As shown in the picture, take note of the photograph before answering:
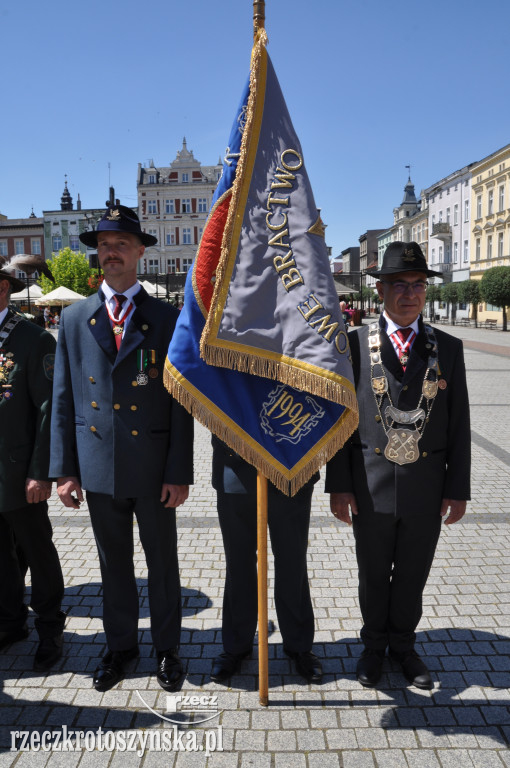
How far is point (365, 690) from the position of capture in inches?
116

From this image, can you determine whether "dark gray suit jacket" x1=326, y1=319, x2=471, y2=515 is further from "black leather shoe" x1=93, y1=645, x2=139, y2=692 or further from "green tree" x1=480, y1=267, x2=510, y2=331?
"green tree" x1=480, y1=267, x2=510, y2=331

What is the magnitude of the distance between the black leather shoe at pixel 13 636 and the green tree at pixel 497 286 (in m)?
34.9

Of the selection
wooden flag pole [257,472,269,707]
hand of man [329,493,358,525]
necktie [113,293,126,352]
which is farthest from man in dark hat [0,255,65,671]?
hand of man [329,493,358,525]

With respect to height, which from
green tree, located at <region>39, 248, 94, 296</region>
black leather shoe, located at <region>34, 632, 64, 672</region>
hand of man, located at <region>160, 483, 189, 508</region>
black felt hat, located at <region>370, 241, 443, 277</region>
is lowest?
black leather shoe, located at <region>34, 632, 64, 672</region>

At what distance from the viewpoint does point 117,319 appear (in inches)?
119

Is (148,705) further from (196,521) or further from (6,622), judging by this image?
(196,521)

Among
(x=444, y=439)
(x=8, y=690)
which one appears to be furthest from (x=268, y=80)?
(x=8, y=690)

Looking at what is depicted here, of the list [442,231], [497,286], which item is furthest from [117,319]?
[442,231]

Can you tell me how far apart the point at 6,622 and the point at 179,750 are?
146cm

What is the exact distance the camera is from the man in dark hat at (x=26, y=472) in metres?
3.17

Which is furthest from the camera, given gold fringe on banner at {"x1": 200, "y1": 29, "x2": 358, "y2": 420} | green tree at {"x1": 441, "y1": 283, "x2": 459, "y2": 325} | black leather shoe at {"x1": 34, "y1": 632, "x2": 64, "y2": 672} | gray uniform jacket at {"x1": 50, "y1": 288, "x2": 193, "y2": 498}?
green tree at {"x1": 441, "y1": 283, "x2": 459, "y2": 325}

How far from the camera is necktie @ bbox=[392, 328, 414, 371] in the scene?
2.98 metres

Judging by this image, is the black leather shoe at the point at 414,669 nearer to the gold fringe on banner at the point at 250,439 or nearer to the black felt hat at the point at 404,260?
the gold fringe on banner at the point at 250,439

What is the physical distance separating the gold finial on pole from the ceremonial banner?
104 mm
